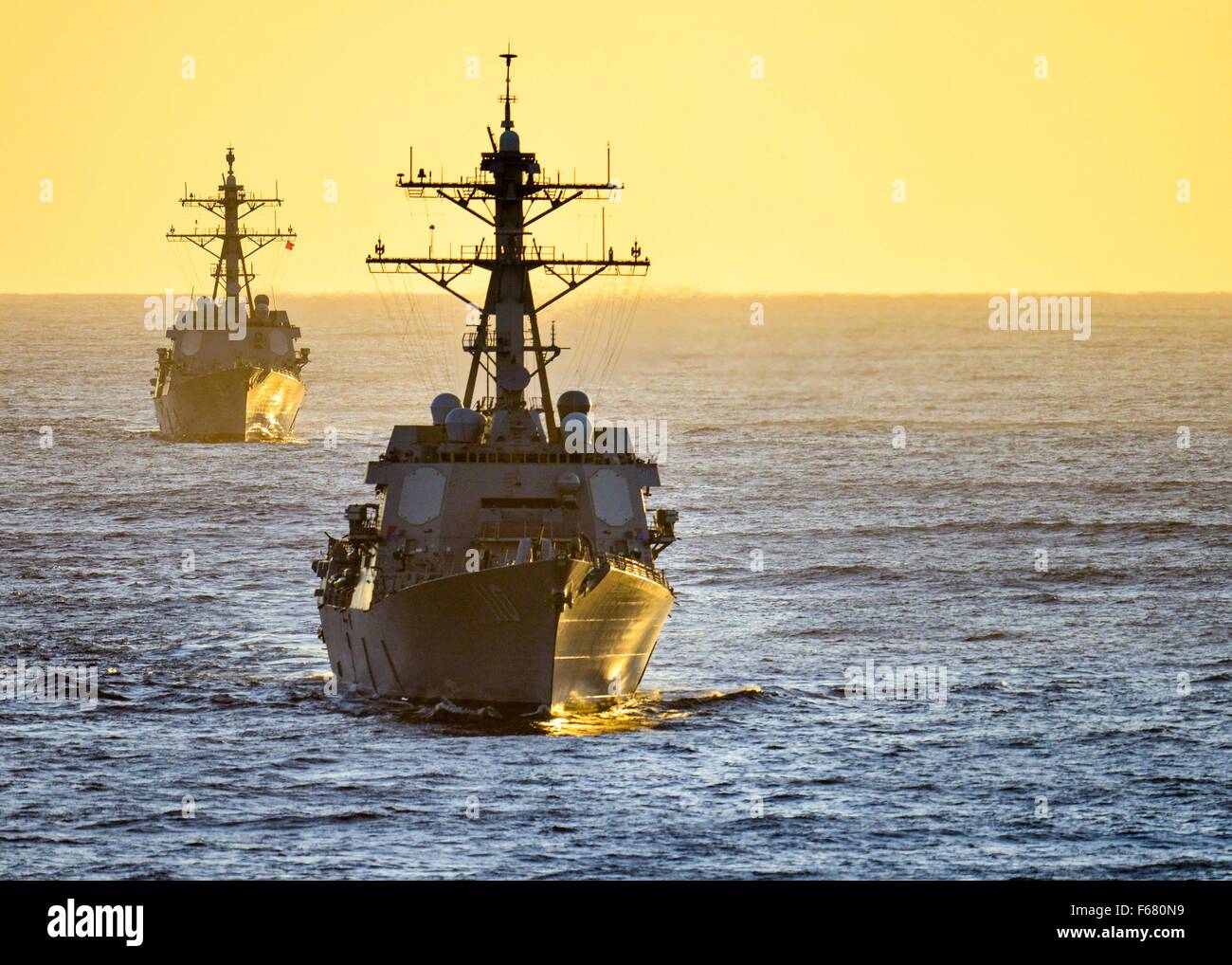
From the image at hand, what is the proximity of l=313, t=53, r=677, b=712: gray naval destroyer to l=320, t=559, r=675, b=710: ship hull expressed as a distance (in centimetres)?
4

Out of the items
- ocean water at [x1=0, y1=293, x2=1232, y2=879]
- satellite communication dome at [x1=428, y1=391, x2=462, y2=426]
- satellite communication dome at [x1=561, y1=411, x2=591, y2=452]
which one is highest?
satellite communication dome at [x1=428, y1=391, x2=462, y2=426]

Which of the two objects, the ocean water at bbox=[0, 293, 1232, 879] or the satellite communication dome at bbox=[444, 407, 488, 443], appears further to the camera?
the satellite communication dome at bbox=[444, 407, 488, 443]

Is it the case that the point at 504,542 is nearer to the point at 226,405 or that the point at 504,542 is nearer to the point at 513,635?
the point at 513,635

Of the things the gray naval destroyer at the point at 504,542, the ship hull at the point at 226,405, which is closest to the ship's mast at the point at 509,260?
the gray naval destroyer at the point at 504,542

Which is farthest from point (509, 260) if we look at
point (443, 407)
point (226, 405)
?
point (226, 405)

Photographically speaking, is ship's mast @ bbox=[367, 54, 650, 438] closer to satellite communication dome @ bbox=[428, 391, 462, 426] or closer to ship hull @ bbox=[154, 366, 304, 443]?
satellite communication dome @ bbox=[428, 391, 462, 426]

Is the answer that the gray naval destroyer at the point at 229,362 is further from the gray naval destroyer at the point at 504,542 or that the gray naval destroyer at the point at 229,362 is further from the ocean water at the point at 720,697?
the gray naval destroyer at the point at 504,542

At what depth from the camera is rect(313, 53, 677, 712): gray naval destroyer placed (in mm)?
37531

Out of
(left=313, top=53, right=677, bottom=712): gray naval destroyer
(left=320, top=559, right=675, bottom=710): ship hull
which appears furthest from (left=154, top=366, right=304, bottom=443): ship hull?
(left=320, top=559, right=675, bottom=710): ship hull

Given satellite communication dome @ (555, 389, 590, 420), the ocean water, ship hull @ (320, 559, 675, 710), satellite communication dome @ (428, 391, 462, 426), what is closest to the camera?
the ocean water

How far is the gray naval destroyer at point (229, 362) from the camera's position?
104562 mm

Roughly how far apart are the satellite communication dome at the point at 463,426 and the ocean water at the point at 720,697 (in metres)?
5.46

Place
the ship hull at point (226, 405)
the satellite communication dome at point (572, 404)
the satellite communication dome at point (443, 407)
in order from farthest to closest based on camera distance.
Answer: the ship hull at point (226, 405) < the satellite communication dome at point (443, 407) < the satellite communication dome at point (572, 404)
